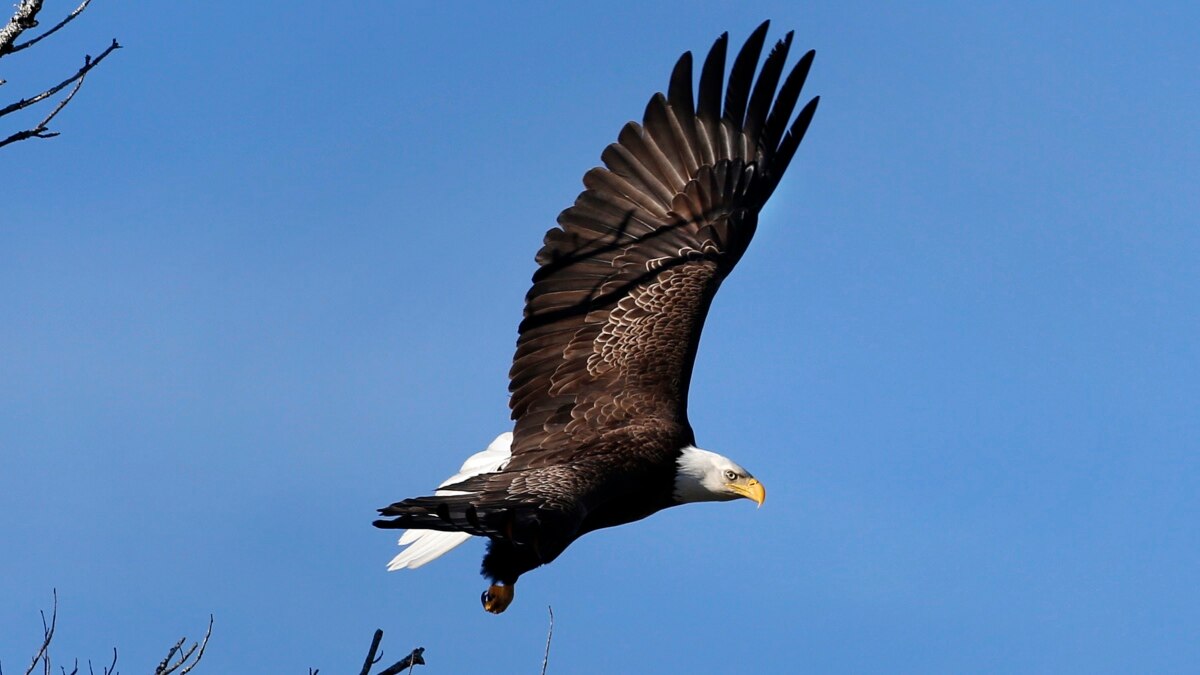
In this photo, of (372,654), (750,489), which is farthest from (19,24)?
(750,489)

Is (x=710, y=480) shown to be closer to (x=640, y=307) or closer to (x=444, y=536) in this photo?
(x=640, y=307)

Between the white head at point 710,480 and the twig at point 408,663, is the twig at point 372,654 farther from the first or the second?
the white head at point 710,480

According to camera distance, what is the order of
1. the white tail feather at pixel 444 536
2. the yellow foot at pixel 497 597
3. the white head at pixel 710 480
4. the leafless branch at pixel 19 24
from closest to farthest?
1. the leafless branch at pixel 19 24
2. the yellow foot at pixel 497 597
3. the white tail feather at pixel 444 536
4. the white head at pixel 710 480

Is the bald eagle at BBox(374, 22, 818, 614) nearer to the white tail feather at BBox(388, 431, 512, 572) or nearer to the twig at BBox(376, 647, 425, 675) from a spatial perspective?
the white tail feather at BBox(388, 431, 512, 572)

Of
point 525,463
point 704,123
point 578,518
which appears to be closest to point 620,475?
point 525,463

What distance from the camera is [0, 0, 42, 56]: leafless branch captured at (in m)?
3.93

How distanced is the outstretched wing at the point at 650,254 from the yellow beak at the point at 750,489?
0.40m

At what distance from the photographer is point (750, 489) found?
26.1 feet

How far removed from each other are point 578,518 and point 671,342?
2041 millimetres

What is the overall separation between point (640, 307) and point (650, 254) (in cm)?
42

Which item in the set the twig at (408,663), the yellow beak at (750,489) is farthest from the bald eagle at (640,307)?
the twig at (408,663)

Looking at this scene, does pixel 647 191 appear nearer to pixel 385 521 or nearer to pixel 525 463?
pixel 525 463

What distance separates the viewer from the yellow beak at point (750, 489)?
26.0 feet

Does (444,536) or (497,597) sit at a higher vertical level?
(444,536)
